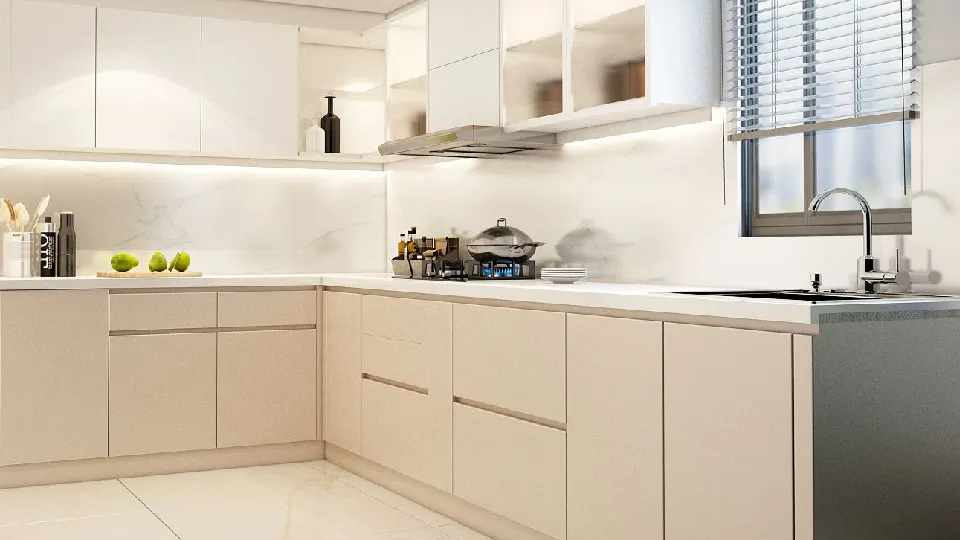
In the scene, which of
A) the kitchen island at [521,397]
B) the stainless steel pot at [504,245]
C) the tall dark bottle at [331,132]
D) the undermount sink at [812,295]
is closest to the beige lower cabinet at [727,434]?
the kitchen island at [521,397]

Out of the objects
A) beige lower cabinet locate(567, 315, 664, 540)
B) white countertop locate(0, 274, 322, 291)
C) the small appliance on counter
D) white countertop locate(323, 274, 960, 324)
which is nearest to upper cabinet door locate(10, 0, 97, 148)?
white countertop locate(0, 274, 322, 291)

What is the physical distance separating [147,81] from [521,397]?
2.65 m

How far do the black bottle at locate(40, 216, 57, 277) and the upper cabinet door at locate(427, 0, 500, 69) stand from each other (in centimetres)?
187

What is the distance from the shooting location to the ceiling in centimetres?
520

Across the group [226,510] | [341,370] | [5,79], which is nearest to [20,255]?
[5,79]

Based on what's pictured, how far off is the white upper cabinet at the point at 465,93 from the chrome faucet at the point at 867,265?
1679mm

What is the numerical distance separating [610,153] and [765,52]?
0.86m

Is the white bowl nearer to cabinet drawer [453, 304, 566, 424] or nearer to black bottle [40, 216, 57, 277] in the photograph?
cabinet drawer [453, 304, 566, 424]

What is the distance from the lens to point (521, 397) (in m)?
3.33

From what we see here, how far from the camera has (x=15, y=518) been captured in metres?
3.84

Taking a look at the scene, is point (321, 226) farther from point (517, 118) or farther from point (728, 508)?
point (728, 508)

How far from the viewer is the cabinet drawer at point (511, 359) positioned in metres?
3.16

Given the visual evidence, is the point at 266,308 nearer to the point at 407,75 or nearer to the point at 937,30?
the point at 407,75

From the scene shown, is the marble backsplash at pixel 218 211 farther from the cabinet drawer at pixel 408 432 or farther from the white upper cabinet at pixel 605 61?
the white upper cabinet at pixel 605 61
